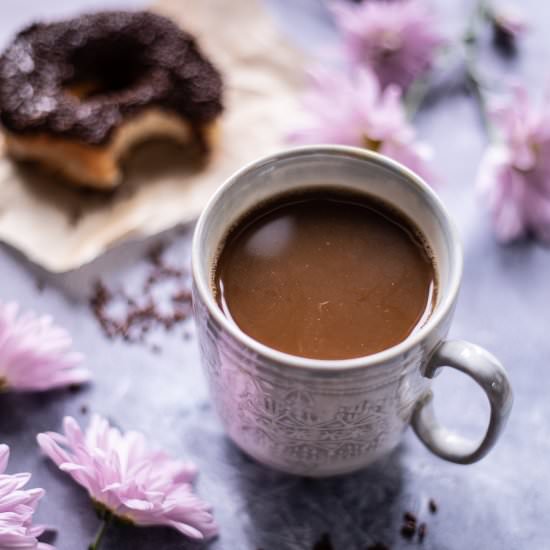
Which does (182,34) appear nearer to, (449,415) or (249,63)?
(249,63)

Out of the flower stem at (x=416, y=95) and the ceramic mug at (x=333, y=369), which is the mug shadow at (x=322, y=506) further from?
the flower stem at (x=416, y=95)

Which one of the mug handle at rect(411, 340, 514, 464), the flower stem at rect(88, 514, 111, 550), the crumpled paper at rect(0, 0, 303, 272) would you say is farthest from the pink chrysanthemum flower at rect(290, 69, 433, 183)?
the flower stem at rect(88, 514, 111, 550)

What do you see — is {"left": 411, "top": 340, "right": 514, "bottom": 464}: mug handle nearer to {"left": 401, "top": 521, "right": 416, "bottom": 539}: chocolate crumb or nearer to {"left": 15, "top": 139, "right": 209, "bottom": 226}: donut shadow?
{"left": 401, "top": 521, "right": 416, "bottom": 539}: chocolate crumb

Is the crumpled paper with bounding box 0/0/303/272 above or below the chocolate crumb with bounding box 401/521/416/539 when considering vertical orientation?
above

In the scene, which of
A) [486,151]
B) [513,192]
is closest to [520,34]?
[486,151]

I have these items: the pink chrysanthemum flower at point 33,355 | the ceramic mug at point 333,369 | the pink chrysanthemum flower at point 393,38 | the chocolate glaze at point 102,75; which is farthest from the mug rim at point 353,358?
the pink chrysanthemum flower at point 393,38

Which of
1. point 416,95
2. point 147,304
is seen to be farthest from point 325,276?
point 416,95

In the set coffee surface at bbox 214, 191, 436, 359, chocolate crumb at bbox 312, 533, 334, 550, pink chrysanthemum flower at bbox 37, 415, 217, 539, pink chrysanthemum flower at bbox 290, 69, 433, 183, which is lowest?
chocolate crumb at bbox 312, 533, 334, 550
